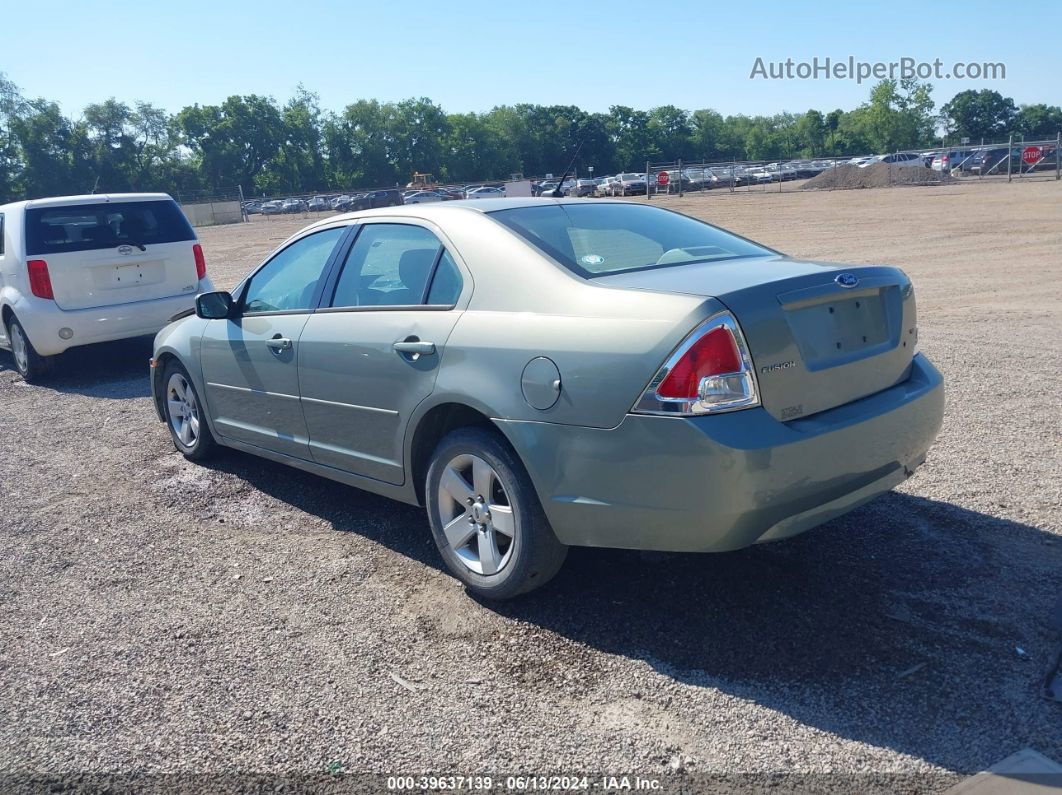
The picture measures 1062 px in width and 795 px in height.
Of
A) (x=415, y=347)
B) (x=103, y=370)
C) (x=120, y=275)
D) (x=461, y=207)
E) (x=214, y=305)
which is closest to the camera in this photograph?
(x=415, y=347)

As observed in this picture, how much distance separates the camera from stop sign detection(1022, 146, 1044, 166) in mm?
41625

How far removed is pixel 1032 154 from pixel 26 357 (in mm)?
44377

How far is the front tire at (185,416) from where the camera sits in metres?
6.02

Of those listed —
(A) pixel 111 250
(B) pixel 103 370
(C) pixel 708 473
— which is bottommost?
(B) pixel 103 370

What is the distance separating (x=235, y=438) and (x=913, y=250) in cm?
1494

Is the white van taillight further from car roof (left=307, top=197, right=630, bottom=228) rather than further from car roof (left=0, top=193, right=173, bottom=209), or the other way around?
car roof (left=0, top=193, right=173, bottom=209)

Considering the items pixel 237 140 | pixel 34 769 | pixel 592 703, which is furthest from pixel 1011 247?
pixel 237 140

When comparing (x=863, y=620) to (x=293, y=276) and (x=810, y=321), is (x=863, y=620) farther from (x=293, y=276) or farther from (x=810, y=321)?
(x=293, y=276)

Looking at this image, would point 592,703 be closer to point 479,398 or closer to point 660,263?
point 479,398

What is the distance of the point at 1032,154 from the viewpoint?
41781mm

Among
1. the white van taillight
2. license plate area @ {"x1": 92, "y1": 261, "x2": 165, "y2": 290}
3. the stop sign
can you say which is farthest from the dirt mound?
the white van taillight

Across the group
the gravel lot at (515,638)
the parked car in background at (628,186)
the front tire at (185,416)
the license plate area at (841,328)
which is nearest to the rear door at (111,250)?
the front tire at (185,416)

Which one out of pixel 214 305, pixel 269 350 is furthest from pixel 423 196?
pixel 269 350

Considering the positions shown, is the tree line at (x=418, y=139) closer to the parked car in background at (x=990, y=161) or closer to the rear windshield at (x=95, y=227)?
the parked car in background at (x=990, y=161)
